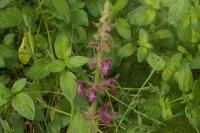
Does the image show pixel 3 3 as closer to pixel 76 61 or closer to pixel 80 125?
pixel 76 61

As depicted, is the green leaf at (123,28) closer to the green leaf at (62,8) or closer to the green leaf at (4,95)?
the green leaf at (62,8)

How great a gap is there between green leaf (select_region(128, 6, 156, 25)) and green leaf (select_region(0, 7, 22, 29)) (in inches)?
18.8

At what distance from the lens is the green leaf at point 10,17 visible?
1697mm

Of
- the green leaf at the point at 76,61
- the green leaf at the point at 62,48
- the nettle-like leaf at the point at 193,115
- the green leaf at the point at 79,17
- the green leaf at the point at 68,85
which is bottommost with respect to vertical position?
the nettle-like leaf at the point at 193,115

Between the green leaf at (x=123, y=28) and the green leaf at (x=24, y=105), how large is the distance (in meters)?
0.53

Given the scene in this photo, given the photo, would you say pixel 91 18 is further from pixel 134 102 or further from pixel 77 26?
pixel 134 102

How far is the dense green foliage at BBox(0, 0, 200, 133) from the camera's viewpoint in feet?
5.54

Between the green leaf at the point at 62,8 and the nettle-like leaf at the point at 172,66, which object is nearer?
the green leaf at the point at 62,8

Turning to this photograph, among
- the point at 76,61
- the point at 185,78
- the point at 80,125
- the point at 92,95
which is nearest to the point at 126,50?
the point at 185,78

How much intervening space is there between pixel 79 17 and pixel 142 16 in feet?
0.89

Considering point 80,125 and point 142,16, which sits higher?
point 142,16

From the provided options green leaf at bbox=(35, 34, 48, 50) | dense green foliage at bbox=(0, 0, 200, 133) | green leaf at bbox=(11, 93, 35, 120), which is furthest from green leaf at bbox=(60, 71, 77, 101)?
green leaf at bbox=(35, 34, 48, 50)

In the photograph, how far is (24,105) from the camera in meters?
1.51

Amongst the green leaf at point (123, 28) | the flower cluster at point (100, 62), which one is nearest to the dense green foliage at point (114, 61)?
the green leaf at point (123, 28)
